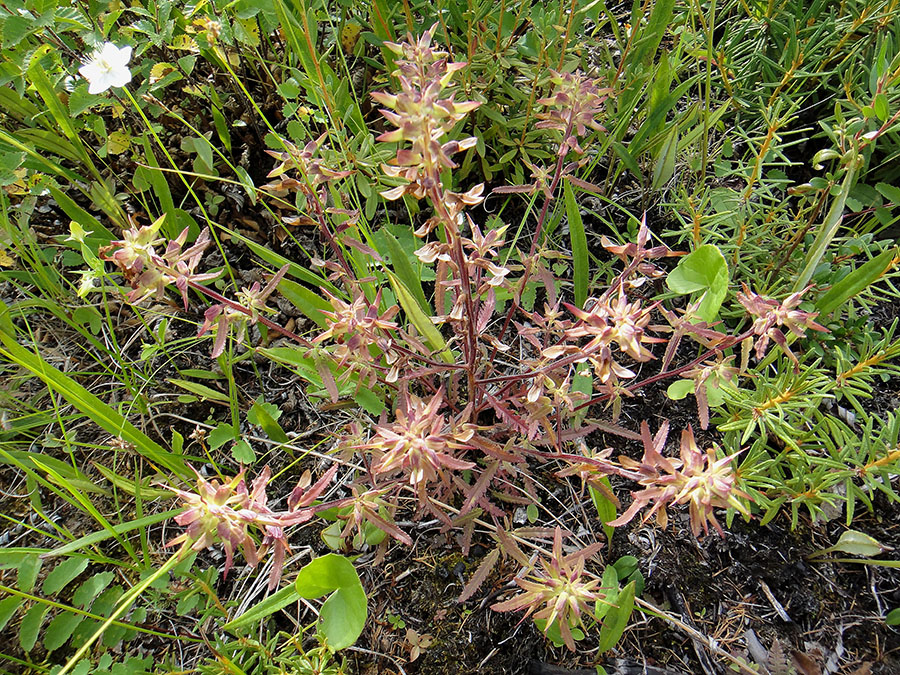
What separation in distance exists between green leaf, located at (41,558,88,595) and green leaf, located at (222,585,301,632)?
41 cm

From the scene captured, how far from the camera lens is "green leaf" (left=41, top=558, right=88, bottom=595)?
132 centimetres

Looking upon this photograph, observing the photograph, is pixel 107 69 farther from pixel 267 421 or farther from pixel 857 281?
pixel 857 281

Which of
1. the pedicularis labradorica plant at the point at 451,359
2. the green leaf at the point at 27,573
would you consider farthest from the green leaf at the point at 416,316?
the green leaf at the point at 27,573

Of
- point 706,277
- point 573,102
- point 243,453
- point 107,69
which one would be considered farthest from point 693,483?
point 107,69

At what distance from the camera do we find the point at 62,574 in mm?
1324

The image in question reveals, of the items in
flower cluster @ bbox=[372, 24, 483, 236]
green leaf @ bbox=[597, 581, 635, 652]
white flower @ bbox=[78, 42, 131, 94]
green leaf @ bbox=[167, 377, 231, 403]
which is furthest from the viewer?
green leaf @ bbox=[167, 377, 231, 403]

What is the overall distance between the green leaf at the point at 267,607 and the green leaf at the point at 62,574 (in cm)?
41

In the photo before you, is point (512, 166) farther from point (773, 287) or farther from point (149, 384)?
point (149, 384)

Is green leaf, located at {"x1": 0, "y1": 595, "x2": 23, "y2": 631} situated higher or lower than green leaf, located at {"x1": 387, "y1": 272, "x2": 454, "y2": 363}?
lower

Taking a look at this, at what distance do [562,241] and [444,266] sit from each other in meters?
0.84

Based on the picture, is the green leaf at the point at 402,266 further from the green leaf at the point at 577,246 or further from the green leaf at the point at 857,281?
the green leaf at the point at 857,281

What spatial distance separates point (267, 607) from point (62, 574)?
504mm

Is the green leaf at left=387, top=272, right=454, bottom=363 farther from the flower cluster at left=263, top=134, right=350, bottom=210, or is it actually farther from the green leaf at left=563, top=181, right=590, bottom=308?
the green leaf at left=563, top=181, right=590, bottom=308

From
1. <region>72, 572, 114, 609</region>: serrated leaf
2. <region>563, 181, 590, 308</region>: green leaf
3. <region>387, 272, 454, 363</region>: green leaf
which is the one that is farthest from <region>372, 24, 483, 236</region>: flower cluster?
<region>72, 572, 114, 609</region>: serrated leaf
